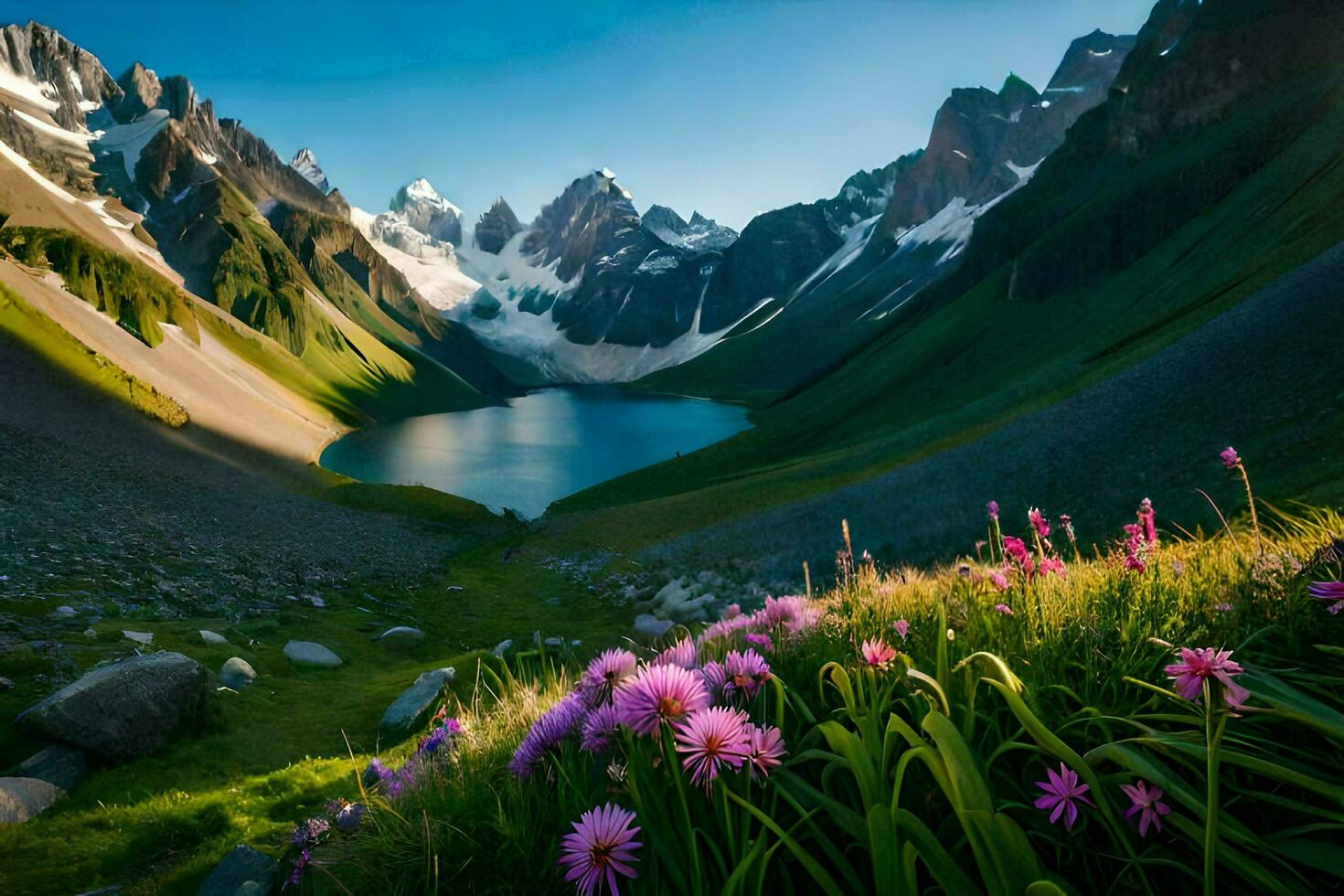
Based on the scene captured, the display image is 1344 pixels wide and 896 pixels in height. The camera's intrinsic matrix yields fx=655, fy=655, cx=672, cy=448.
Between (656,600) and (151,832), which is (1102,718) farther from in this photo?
(656,600)

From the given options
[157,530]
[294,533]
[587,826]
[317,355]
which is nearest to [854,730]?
[587,826]

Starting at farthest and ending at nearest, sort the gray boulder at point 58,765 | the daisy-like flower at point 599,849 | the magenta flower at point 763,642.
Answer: the gray boulder at point 58,765
the magenta flower at point 763,642
the daisy-like flower at point 599,849

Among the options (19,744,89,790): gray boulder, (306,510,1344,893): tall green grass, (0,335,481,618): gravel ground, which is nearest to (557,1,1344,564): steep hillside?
(0,335,481,618): gravel ground

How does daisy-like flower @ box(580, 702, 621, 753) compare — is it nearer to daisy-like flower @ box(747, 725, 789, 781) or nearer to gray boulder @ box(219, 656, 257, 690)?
daisy-like flower @ box(747, 725, 789, 781)

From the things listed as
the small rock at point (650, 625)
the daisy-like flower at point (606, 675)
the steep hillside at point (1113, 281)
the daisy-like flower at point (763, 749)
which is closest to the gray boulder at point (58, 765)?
the daisy-like flower at point (606, 675)

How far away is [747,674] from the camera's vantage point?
8.70 ft

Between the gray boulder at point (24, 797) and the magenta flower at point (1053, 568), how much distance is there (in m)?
9.05

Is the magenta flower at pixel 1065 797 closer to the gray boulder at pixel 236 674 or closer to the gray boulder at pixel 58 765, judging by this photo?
the gray boulder at pixel 58 765

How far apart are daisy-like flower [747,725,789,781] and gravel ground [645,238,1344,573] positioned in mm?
15282

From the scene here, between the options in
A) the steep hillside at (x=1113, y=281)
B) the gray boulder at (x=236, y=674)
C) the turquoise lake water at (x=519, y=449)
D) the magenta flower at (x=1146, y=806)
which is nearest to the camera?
the magenta flower at (x=1146, y=806)

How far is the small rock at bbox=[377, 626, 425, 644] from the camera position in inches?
809

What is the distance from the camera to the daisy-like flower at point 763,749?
6.87ft

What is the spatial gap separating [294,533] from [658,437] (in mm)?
97569

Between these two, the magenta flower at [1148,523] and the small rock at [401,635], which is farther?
the small rock at [401,635]
